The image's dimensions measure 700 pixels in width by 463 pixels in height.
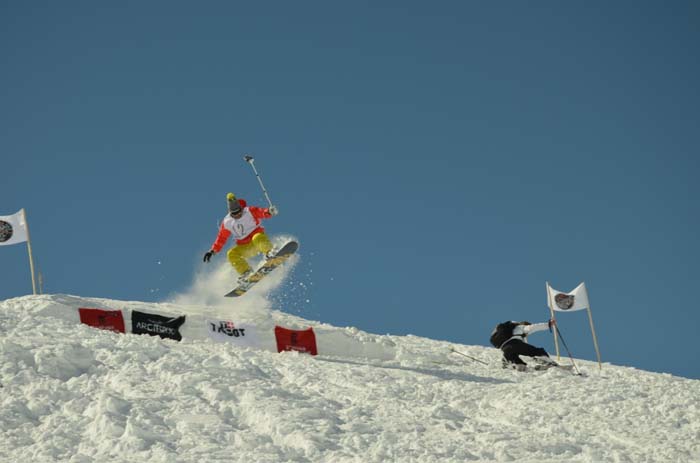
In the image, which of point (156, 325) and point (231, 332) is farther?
point (156, 325)

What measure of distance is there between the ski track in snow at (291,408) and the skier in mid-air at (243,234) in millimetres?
4511

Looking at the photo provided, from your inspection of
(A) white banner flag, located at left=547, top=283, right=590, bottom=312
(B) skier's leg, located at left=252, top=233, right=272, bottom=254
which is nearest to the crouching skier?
(A) white banner flag, located at left=547, top=283, right=590, bottom=312

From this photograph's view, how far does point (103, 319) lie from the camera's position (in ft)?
48.2

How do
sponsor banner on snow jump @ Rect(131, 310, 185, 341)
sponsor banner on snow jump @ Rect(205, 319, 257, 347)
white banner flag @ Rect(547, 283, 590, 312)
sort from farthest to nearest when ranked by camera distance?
white banner flag @ Rect(547, 283, 590, 312), sponsor banner on snow jump @ Rect(131, 310, 185, 341), sponsor banner on snow jump @ Rect(205, 319, 257, 347)

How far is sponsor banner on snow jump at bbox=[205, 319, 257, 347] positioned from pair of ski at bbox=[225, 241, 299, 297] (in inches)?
123

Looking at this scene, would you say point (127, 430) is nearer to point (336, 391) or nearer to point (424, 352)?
point (336, 391)

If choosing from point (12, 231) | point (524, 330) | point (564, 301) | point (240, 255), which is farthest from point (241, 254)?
point (564, 301)

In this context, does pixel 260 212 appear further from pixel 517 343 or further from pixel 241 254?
pixel 517 343

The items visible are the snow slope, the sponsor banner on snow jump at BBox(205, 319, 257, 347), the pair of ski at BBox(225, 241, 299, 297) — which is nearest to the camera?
the snow slope

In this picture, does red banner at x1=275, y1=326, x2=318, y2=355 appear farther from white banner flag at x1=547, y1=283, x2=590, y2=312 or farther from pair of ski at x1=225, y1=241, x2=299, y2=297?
white banner flag at x1=547, y1=283, x2=590, y2=312

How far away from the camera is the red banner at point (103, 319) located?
1457 centimetres

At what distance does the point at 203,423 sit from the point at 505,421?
12.0 ft

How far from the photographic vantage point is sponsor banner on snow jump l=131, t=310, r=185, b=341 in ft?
47.6

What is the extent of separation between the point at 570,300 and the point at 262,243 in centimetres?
711
